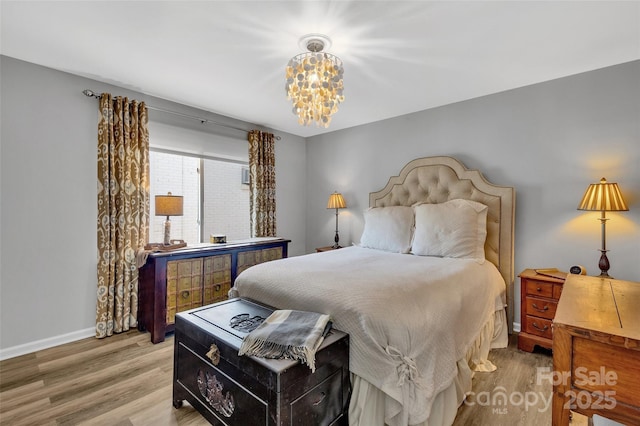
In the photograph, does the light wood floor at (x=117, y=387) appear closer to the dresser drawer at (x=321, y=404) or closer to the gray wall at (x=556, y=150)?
the dresser drawer at (x=321, y=404)

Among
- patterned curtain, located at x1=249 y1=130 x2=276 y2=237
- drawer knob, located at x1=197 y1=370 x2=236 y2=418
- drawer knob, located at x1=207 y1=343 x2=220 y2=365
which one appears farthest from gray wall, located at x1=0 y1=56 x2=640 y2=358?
drawer knob, located at x1=207 y1=343 x2=220 y2=365

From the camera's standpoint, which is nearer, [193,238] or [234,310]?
[234,310]

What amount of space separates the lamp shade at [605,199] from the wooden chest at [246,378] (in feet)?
7.21

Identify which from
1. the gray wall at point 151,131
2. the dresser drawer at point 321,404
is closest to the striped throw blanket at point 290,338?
the dresser drawer at point 321,404

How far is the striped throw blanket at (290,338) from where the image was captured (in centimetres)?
129

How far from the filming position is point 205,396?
1.61 m

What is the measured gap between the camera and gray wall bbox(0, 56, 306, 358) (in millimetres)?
2400

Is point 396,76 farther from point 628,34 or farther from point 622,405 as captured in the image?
point 622,405

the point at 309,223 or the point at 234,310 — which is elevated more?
the point at 309,223

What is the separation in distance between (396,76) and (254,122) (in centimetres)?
219

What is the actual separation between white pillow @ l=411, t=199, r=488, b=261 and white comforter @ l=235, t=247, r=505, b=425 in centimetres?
27

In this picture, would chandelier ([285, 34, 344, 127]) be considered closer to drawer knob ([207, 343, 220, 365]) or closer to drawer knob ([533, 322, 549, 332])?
drawer knob ([207, 343, 220, 365])

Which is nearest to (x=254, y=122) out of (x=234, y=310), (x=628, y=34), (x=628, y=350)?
(x=234, y=310)

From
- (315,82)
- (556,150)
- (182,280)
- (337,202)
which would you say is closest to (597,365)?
(315,82)
